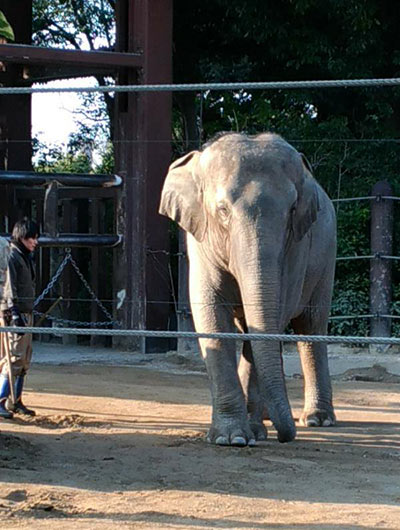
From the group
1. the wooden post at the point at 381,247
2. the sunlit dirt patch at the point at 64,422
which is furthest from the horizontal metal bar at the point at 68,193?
the sunlit dirt patch at the point at 64,422

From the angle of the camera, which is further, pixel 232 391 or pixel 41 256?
pixel 41 256

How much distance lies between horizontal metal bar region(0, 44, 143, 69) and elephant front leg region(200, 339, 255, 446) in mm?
6118

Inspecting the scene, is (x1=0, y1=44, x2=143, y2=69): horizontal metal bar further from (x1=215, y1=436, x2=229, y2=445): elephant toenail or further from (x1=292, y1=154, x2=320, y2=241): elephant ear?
(x1=215, y1=436, x2=229, y2=445): elephant toenail

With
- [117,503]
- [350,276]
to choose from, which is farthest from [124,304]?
[117,503]

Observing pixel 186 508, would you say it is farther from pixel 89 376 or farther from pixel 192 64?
pixel 192 64

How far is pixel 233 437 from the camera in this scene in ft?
23.8

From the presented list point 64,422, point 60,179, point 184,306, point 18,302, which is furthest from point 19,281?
point 184,306

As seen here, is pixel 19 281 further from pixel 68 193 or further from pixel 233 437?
pixel 68 193

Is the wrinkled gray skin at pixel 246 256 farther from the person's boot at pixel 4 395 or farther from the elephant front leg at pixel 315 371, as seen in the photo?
the person's boot at pixel 4 395

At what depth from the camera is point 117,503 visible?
5.55 m

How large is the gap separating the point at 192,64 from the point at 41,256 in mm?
4287

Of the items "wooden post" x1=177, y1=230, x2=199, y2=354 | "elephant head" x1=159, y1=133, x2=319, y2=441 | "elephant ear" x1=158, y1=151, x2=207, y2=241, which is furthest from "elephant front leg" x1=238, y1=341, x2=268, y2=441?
"wooden post" x1=177, y1=230, x2=199, y2=354

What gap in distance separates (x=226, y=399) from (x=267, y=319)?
2.40 ft

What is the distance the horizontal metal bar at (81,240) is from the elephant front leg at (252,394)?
4.56 m
